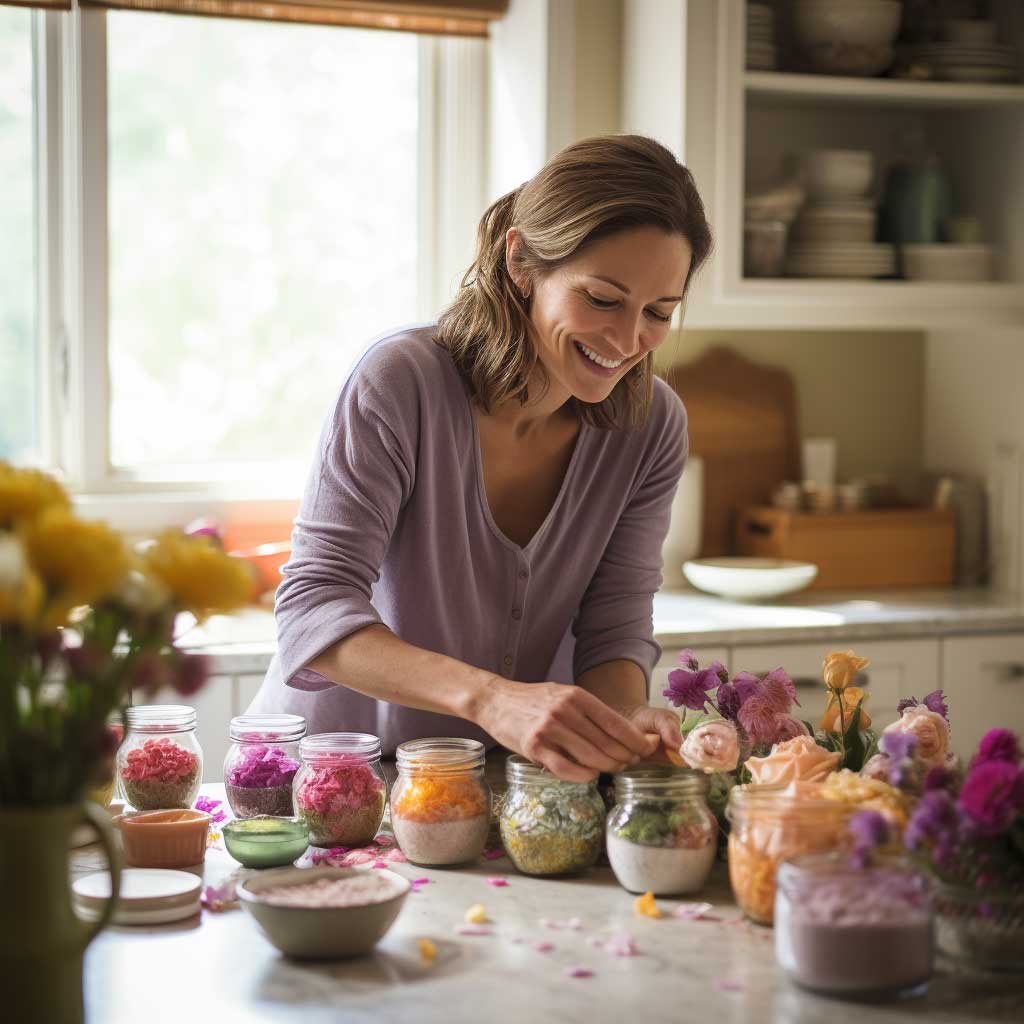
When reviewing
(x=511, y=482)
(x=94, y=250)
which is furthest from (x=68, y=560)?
(x=94, y=250)

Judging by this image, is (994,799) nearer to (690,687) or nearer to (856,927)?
(856,927)

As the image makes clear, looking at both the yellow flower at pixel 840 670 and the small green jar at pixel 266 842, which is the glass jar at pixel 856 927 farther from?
the small green jar at pixel 266 842

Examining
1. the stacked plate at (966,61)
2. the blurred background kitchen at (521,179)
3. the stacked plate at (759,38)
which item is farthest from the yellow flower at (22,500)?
the stacked plate at (966,61)

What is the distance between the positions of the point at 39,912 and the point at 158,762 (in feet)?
1.85

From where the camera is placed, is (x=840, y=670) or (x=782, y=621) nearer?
(x=840, y=670)

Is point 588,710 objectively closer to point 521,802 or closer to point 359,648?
point 521,802

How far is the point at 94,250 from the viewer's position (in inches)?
126

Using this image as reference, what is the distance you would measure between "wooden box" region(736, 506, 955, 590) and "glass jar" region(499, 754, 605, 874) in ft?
6.80

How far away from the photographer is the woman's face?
66.6 inches

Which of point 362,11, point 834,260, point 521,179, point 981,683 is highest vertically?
point 362,11

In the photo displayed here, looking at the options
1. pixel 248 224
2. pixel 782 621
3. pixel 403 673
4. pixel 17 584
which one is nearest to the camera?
pixel 17 584

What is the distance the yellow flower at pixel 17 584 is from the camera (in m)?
0.83

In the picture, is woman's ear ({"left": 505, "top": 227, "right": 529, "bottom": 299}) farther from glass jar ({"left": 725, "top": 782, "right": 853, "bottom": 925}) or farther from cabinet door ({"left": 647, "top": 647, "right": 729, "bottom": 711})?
cabinet door ({"left": 647, "top": 647, "right": 729, "bottom": 711})

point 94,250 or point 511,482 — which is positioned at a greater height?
point 94,250
